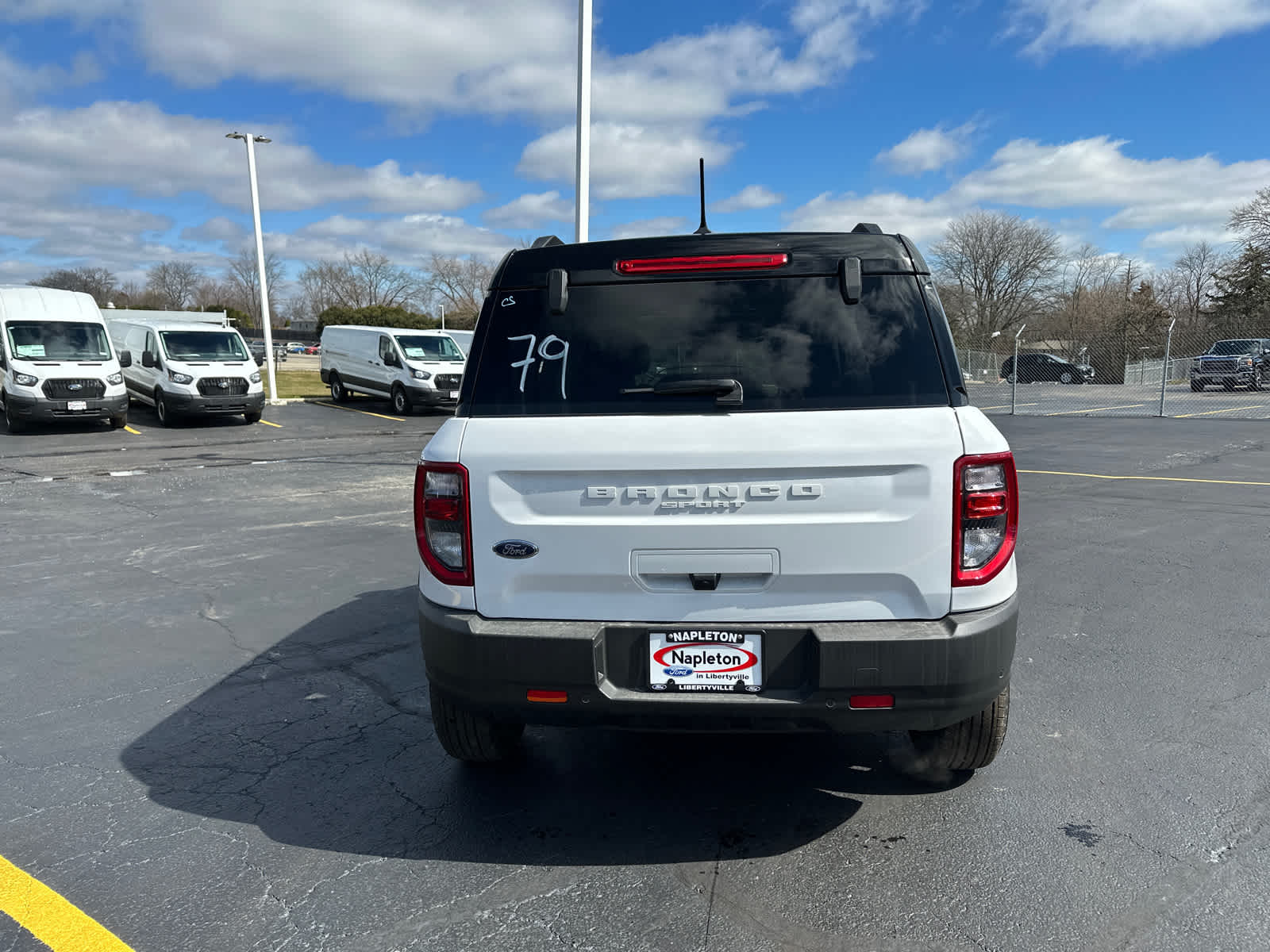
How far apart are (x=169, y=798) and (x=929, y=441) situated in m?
3.07

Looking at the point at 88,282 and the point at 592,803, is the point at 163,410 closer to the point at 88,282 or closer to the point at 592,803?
the point at 592,803

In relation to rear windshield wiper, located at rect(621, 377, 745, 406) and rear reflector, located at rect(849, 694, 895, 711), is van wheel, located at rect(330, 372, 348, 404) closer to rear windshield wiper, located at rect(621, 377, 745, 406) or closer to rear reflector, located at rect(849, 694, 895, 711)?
rear windshield wiper, located at rect(621, 377, 745, 406)

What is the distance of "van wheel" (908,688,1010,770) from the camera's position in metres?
3.22

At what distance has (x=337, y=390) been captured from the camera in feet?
83.5

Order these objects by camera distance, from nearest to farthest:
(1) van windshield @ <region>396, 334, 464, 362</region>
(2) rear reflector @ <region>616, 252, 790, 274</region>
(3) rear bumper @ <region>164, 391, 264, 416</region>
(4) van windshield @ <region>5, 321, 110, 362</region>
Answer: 1. (2) rear reflector @ <region>616, 252, 790, 274</region>
2. (4) van windshield @ <region>5, 321, 110, 362</region>
3. (3) rear bumper @ <region>164, 391, 264, 416</region>
4. (1) van windshield @ <region>396, 334, 464, 362</region>

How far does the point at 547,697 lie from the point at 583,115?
11.7 m

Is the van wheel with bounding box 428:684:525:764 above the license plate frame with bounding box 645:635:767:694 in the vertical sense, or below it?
below

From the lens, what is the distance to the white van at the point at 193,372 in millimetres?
18766

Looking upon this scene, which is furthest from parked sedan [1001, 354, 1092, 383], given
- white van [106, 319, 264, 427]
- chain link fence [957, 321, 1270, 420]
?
white van [106, 319, 264, 427]

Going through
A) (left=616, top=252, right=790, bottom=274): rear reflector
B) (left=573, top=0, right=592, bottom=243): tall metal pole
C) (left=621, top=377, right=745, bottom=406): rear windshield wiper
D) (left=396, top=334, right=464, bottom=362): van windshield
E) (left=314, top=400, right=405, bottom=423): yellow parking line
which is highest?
(left=573, top=0, right=592, bottom=243): tall metal pole

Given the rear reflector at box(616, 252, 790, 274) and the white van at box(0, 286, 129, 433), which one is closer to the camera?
the rear reflector at box(616, 252, 790, 274)

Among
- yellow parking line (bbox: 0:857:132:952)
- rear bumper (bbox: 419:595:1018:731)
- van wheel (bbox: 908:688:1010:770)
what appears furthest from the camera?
van wheel (bbox: 908:688:1010:770)

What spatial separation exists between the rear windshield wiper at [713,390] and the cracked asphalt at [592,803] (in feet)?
4.98

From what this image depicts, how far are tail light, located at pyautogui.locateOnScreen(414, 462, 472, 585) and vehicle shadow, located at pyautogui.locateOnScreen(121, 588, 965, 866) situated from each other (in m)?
0.97
